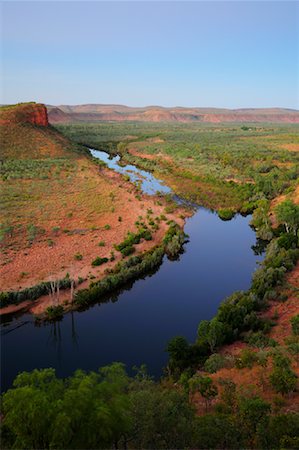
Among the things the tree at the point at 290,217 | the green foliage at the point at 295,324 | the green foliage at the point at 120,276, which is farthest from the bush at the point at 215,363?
the tree at the point at 290,217

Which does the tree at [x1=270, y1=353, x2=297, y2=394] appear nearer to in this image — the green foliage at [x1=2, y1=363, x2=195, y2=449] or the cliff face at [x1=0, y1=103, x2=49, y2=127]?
the green foliage at [x1=2, y1=363, x2=195, y2=449]

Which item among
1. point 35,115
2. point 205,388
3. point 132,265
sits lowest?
point 205,388

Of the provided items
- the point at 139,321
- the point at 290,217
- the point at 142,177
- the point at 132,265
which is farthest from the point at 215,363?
the point at 142,177

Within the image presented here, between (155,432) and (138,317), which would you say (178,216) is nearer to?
(138,317)

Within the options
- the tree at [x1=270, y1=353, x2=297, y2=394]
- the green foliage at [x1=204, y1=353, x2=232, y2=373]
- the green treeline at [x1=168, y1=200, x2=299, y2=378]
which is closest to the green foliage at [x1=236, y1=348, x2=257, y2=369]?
the green foliage at [x1=204, y1=353, x2=232, y2=373]

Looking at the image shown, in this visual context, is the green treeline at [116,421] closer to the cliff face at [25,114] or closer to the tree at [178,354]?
the tree at [178,354]

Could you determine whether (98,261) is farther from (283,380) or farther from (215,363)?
(283,380)

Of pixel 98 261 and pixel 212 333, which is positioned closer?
pixel 212 333
